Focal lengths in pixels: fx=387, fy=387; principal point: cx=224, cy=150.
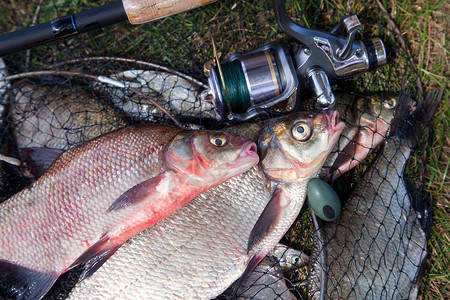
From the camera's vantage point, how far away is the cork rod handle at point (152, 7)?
224 centimetres

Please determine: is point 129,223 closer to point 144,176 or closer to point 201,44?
point 144,176

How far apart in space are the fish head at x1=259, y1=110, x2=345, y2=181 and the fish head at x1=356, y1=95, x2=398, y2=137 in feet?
1.59

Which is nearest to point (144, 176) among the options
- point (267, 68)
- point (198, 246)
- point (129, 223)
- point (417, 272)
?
point (129, 223)

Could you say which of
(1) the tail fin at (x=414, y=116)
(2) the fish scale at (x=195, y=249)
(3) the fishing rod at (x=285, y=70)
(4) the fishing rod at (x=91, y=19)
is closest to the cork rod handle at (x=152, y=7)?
(4) the fishing rod at (x=91, y=19)

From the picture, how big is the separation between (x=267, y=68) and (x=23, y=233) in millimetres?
1681

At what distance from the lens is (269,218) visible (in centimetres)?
221

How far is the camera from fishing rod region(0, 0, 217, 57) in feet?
7.34

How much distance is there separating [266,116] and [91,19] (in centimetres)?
119

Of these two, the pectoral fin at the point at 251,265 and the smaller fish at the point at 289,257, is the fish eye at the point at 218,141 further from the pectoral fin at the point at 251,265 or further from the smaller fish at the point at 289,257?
the smaller fish at the point at 289,257

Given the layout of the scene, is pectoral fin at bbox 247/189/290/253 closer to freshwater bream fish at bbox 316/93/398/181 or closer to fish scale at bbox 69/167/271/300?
fish scale at bbox 69/167/271/300

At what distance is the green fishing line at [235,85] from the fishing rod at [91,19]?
0.42m

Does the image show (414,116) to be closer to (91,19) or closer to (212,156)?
→ (212,156)

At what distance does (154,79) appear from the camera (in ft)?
9.16

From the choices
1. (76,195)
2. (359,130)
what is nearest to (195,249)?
(76,195)
